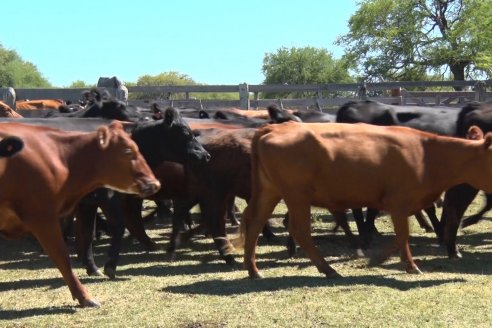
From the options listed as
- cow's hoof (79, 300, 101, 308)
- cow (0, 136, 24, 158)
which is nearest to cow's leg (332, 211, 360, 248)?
cow's hoof (79, 300, 101, 308)

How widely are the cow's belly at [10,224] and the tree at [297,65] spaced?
60079 millimetres

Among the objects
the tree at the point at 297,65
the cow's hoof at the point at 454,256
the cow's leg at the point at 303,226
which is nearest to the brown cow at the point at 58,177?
the cow's leg at the point at 303,226

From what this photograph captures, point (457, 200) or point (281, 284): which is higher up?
point (457, 200)

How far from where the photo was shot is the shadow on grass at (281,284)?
6.76 metres

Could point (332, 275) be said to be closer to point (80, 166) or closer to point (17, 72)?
point (80, 166)

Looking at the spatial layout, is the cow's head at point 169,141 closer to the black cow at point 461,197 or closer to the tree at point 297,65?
the black cow at point 461,197

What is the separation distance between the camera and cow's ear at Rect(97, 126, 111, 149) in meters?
6.48

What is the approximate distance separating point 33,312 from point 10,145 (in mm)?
1291

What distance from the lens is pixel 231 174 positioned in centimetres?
891

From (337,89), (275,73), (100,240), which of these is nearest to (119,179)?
(100,240)

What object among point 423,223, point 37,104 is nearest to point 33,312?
point 423,223

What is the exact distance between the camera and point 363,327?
5.38 metres

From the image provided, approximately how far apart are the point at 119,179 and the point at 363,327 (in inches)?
95.1

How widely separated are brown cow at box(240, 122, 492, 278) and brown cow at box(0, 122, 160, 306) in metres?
1.29
